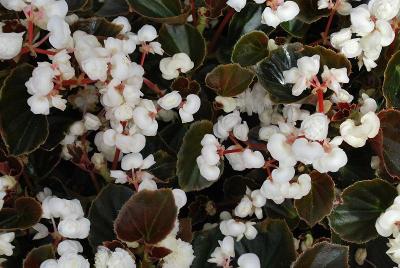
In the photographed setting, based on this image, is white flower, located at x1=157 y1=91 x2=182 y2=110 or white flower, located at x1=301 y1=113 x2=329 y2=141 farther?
white flower, located at x1=157 y1=91 x2=182 y2=110

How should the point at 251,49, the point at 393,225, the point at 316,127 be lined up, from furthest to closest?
the point at 251,49 < the point at 393,225 < the point at 316,127

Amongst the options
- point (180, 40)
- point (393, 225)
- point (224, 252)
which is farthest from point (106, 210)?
point (393, 225)

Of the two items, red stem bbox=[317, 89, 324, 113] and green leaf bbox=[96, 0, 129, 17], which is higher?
red stem bbox=[317, 89, 324, 113]

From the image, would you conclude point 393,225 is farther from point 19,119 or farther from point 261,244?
point 19,119

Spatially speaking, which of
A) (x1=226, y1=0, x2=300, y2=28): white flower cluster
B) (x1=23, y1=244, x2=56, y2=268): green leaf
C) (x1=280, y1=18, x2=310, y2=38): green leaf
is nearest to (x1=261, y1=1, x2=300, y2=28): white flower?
(x1=226, y1=0, x2=300, y2=28): white flower cluster

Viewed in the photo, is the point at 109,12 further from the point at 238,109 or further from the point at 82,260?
the point at 82,260

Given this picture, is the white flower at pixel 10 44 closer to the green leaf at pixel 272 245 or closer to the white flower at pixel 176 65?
the white flower at pixel 176 65

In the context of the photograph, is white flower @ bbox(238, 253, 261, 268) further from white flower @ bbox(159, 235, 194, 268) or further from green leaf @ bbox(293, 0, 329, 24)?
green leaf @ bbox(293, 0, 329, 24)
